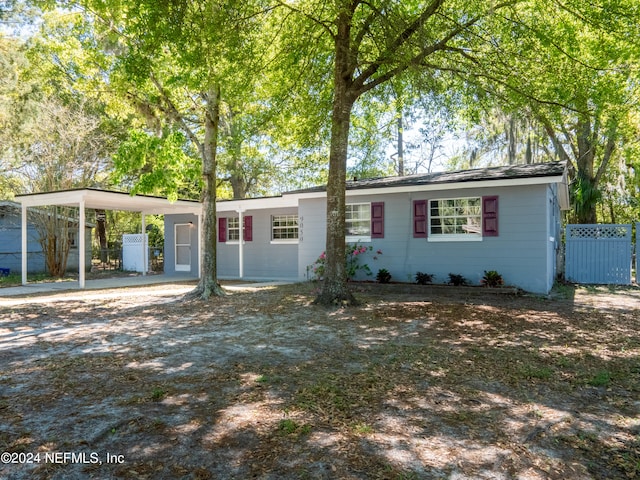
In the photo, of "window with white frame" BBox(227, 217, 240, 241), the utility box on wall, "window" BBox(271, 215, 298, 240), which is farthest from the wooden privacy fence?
the utility box on wall

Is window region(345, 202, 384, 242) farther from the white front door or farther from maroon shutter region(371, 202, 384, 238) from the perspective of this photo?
the white front door

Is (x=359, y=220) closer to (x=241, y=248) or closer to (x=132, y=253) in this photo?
(x=241, y=248)

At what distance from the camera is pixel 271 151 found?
76.7 ft

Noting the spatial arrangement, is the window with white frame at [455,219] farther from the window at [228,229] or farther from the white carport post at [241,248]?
the window at [228,229]

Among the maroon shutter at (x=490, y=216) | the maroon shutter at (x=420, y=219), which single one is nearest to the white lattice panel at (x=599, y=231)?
the maroon shutter at (x=490, y=216)

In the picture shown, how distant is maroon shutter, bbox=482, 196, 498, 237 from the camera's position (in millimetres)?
10750

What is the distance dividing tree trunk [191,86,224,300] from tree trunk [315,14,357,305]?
10.4 feet

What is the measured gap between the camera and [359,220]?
13.0m

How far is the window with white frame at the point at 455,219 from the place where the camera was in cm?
1120

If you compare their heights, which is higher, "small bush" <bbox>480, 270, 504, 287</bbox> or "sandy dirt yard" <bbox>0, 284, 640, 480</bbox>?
"small bush" <bbox>480, 270, 504, 287</bbox>

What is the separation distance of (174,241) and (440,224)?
1141 cm

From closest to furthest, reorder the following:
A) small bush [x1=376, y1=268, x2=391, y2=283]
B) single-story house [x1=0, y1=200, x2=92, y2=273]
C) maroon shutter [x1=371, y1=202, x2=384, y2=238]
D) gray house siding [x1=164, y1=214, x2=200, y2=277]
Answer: small bush [x1=376, y1=268, x2=391, y2=283], maroon shutter [x1=371, y1=202, x2=384, y2=238], gray house siding [x1=164, y1=214, x2=200, y2=277], single-story house [x1=0, y1=200, x2=92, y2=273]

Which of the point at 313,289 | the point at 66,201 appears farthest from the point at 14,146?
the point at 313,289

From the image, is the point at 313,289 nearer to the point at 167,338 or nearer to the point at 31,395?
the point at 167,338
